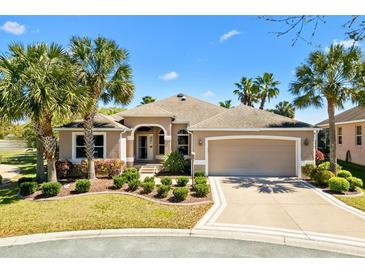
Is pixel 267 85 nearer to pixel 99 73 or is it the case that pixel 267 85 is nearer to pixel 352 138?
pixel 352 138

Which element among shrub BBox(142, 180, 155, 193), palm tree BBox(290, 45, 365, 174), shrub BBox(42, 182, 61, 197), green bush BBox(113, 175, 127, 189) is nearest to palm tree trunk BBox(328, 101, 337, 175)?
palm tree BBox(290, 45, 365, 174)

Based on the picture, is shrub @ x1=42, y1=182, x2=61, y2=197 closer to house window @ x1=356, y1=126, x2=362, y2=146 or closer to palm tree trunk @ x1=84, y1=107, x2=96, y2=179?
palm tree trunk @ x1=84, y1=107, x2=96, y2=179

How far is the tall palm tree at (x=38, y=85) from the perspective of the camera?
1102cm

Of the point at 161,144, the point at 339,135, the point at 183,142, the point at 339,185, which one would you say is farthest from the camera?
the point at 339,135

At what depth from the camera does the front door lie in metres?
22.0

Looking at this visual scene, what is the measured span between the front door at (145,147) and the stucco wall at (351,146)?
61.4ft

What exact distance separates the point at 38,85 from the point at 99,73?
11.3 feet

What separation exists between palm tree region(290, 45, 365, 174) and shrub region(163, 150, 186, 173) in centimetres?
890

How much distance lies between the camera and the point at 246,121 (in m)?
16.6

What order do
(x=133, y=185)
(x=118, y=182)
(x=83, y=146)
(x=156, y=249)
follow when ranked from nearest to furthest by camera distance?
(x=156, y=249)
(x=133, y=185)
(x=118, y=182)
(x=83, y=146)

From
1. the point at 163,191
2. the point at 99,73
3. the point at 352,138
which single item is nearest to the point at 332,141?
the point at 352,138

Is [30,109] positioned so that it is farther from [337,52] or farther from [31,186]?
[337,52]

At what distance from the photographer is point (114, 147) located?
1700 cm

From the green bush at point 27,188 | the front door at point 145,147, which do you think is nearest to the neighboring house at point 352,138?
the front door at point 145,147
